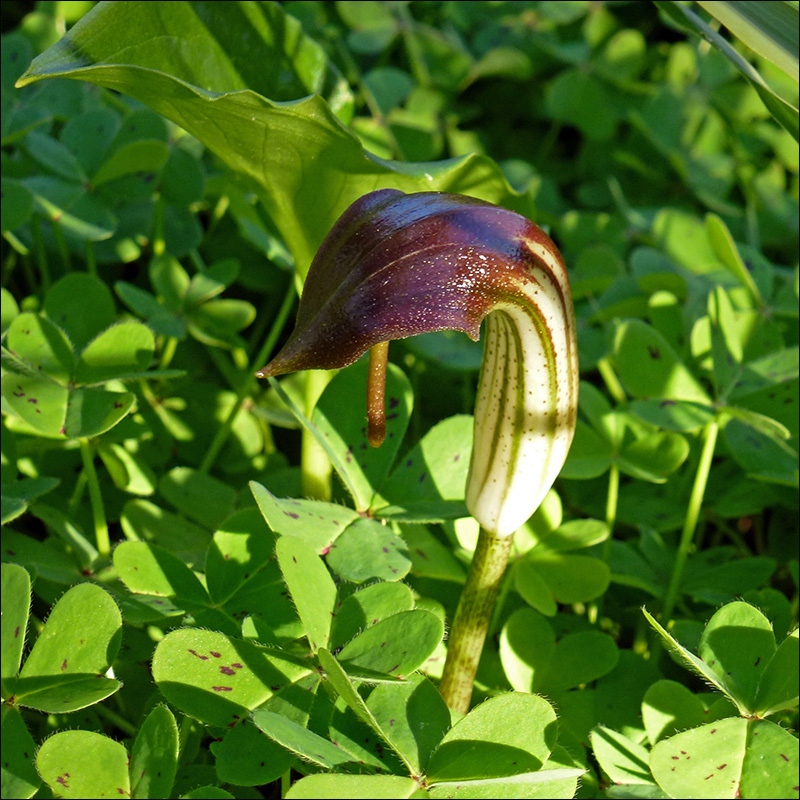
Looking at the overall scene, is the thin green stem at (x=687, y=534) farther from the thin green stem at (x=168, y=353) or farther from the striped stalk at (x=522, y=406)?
the thin green stem at (x=168, y=353)

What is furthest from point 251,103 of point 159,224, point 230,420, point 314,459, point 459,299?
point 159,224

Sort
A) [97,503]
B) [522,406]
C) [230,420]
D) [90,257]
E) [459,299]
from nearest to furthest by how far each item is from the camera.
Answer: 1. [459,299]
2. [522,406]
3. [97,503]
4. [230,420]
5. [90,257]

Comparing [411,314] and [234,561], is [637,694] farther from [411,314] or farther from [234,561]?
[411,314]

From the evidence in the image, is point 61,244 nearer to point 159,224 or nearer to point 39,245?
point 39,245

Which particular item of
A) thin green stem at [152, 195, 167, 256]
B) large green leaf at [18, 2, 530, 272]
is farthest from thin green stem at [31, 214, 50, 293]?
large green leaf at [18, 2, 530, 272]

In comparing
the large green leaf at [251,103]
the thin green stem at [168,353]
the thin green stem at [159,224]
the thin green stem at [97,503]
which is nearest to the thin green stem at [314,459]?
the large green leaf at [251,103]
